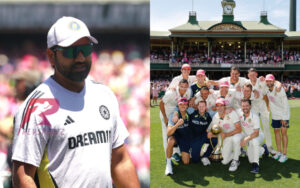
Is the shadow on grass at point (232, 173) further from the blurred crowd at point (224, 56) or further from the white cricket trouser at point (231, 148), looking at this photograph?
the blurred crowd at point (224, 56)

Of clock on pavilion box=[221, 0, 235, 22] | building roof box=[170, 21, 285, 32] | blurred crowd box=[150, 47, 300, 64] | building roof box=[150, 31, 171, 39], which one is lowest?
blurred crowd box=[150, 47, 300, 64]

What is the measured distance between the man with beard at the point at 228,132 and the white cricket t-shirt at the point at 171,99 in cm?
56

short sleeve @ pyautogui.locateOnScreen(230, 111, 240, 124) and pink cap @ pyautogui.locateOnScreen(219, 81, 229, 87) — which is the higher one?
pink cap @ pyautogui.locateOnScreen(219, 81, 229, 87)

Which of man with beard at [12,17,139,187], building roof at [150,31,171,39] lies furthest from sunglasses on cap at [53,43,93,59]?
building roof at [150,31,171,39]

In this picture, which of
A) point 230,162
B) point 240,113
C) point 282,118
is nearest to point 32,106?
point 240,113

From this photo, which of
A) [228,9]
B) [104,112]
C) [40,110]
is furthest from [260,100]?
[228,9]

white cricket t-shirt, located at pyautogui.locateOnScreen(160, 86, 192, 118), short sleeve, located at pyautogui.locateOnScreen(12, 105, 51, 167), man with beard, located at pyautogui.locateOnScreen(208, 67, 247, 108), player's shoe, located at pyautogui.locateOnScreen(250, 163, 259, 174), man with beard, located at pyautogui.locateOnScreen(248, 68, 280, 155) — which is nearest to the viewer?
short sleeve, located at pyautogui.locateOnScreen(12, 105, 51, 167)

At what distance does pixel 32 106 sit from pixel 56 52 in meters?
Result: 0.41

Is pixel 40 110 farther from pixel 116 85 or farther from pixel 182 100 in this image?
pixel 182 100

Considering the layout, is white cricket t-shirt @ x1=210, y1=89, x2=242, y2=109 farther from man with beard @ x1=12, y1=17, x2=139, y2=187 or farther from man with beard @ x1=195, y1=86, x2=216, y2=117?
man with beard @ x1=12, y1=17, x2=139, y2=187

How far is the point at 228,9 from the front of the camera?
3478cm

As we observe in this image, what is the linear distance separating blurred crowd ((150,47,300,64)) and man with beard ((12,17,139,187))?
27.3m

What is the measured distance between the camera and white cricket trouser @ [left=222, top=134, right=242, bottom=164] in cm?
487

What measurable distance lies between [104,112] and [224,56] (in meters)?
29.9
